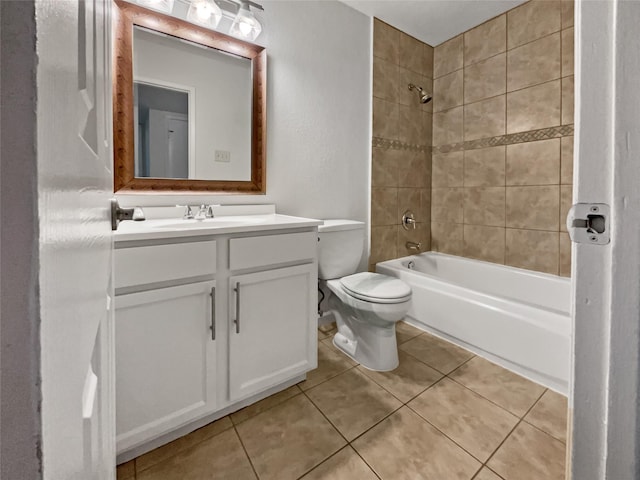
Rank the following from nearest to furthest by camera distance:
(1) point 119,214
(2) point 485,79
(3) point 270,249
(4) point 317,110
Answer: (1) point 119,214 → (3) point 270,249 → (4) point 317,110 → (2) point 485,79

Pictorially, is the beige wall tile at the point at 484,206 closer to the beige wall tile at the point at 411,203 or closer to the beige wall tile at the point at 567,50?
the beige wall tile at the point at 411,203

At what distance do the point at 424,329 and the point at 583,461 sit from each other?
180cm

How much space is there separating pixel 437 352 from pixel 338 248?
0.88m

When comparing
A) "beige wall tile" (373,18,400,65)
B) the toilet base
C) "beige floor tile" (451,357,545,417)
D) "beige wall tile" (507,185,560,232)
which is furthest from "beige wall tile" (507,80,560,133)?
the toilet base

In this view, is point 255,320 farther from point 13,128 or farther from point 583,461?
point 13,128

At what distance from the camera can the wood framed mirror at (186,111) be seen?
1.43m

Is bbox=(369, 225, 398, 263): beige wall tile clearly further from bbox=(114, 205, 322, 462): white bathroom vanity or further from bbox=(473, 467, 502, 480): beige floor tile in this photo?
bbox=(473, 467, 502, 480): beige floor tile

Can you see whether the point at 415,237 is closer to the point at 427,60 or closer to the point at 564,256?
the point at 564,256

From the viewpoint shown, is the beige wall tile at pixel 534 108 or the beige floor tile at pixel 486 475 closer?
the beige floor tile at pixel 486 475

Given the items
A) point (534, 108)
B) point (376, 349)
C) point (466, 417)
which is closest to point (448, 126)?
point (534, 108)

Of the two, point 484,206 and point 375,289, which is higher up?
point 484,206

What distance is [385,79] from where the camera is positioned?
7.88ft

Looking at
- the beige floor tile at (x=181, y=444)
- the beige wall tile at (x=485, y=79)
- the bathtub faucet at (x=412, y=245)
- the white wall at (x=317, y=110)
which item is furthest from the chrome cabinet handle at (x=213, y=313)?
the beige wall tile at (x=485, y=79)

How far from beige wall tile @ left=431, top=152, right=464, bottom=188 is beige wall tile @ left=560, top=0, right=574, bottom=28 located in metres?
0.99
